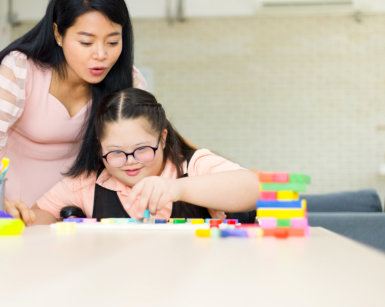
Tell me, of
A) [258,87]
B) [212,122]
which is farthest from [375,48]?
[212,122]

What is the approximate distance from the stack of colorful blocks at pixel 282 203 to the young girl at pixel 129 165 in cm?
42

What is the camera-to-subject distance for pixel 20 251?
66cm

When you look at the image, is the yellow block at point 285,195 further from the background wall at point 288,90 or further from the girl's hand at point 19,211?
the background wall at point 288,90

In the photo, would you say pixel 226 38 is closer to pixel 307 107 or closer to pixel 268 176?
pixel 307 107

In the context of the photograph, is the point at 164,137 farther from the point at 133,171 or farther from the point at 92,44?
the point at 92,44

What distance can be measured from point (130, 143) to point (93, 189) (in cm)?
24

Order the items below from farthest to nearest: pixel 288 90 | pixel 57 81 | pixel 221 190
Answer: pixel 288 90 → pixel 57 81 → pixel 221 190

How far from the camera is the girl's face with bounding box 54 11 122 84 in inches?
60.0

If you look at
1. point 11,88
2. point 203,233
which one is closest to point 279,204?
point 203,233

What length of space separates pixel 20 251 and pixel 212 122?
425 centimetres

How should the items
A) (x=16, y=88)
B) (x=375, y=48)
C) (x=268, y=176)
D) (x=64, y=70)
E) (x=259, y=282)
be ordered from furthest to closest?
(x=375, y=48), (x=64, y=70), (x=16, y=88), (x=268, y=176), (x=259, y=282)

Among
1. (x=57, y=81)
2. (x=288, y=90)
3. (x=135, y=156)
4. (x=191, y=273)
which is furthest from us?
(x=288, y=90)

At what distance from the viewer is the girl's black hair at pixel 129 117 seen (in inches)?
61.0

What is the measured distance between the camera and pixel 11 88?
155 centimetres
